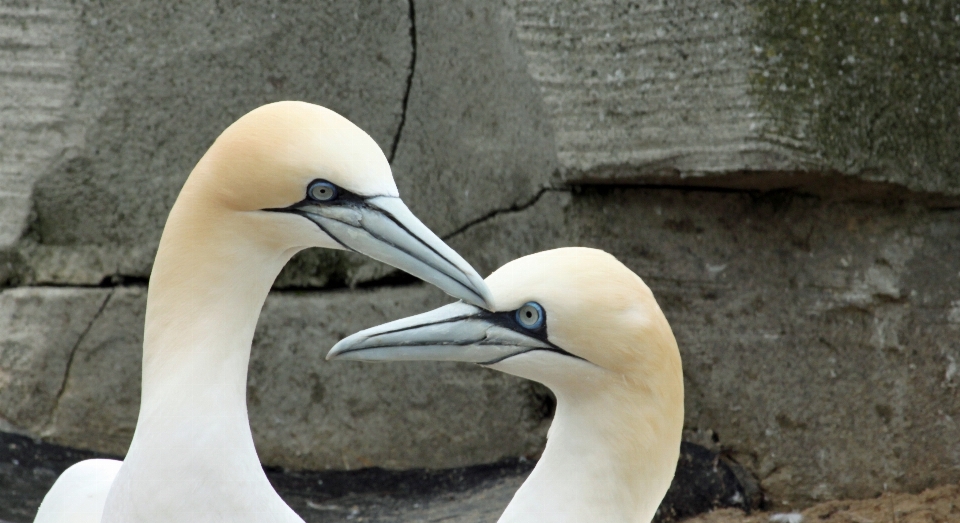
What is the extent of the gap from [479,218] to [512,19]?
33.7 inches

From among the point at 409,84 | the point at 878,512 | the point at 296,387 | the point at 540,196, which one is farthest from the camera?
the point at 296,387

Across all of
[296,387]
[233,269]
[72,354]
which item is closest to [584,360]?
[233,269]

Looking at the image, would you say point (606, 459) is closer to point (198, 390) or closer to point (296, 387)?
point (198, 390)

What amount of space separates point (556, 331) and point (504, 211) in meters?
2.19

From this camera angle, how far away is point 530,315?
8.04 ft

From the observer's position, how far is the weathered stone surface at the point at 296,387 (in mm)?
4738

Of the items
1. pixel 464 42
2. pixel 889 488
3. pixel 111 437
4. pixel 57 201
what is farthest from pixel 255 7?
pixel 889 488

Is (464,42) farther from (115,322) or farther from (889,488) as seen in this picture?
(889,488)

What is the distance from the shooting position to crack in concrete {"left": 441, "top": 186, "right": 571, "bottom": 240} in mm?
4426

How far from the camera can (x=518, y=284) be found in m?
2.44

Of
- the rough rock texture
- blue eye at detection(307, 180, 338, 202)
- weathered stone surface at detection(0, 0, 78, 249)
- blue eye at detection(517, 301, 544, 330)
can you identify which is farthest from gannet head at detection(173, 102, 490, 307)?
weathered stone surface at detection(0, 0, 78, 249)

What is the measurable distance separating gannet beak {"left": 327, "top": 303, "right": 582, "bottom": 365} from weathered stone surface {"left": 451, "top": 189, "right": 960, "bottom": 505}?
184 centimetres

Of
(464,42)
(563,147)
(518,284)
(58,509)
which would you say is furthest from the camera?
(464,42)

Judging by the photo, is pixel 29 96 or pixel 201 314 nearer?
pixel 201 314
